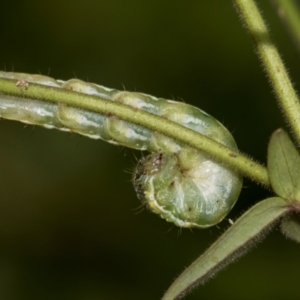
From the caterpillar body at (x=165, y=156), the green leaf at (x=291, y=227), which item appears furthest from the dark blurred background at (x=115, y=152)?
the green leaf at (x=291, y=227)

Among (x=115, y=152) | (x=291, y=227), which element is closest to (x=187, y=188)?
(x=291, y=227)

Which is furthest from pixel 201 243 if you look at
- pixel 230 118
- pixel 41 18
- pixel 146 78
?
pixel 41 18

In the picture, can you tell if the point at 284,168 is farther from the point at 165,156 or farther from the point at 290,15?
the point at 165,156

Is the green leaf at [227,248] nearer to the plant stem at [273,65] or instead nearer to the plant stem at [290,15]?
the plant stem at [273,65]

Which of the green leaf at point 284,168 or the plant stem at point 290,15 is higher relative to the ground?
the plant stem at point 290,15

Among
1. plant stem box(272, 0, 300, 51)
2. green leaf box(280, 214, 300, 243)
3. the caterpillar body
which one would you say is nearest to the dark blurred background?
the caterpillar body

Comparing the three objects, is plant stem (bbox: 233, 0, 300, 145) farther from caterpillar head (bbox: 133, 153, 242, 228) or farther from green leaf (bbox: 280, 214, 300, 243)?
caterpillar head (bbox: 133, 153, 242, 228)

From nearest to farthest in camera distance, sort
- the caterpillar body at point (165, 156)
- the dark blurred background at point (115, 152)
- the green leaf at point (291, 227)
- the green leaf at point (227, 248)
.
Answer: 1. the green leaf at point (227, 248)
2. the green leaf at point (291, 227)
3. the caterpillar body at point (165, 156)
4. the dark blurred background at point (115, 152)
